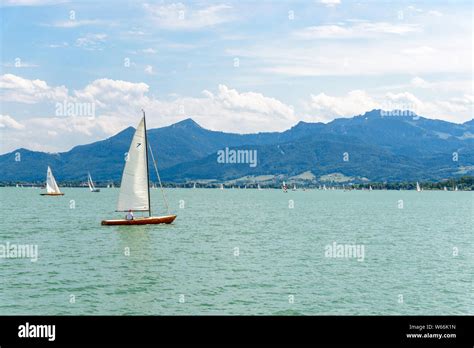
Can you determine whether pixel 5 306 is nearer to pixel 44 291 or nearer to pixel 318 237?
pixel 44 291

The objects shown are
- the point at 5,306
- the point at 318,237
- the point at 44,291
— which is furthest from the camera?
the point at 318,237

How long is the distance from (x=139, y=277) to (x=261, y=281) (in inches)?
462

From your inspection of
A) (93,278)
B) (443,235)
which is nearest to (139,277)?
(93,278)

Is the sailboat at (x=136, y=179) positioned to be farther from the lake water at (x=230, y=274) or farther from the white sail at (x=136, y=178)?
the lake water at (x=230, y=274)

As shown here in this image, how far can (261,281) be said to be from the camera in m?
53.1
